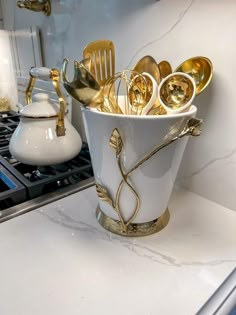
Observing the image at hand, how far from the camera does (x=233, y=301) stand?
374mm

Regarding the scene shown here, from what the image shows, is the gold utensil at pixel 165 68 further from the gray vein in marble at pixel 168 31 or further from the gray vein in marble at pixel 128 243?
the gray vein in marble at pixel 128 243

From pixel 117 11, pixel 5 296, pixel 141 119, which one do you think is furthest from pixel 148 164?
pixel 117 11

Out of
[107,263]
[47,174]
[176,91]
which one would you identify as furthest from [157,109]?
[47,174]

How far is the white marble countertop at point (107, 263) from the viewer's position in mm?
380

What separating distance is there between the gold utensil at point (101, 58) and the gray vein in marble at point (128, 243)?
0.93ft

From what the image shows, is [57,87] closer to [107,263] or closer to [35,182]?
[35,182]

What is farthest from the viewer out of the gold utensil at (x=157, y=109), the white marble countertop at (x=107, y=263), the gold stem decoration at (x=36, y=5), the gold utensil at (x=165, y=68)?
the gold stem decoration at (x=36, y=5)

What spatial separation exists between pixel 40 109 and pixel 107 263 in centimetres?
41

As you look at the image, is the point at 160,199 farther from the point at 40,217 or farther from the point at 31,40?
the point at 31,40

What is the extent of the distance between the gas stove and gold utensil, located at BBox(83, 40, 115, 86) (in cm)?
27

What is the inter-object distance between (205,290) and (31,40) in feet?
3.51

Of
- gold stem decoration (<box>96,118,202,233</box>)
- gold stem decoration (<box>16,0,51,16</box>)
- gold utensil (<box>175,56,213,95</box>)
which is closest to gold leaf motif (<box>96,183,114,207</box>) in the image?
gold stem decoration (<box>96,118,202,233</box>)

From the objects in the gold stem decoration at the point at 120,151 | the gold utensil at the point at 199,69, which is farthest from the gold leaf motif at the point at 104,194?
the gold utensil at the point at 199,69

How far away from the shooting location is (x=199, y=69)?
0.55m
